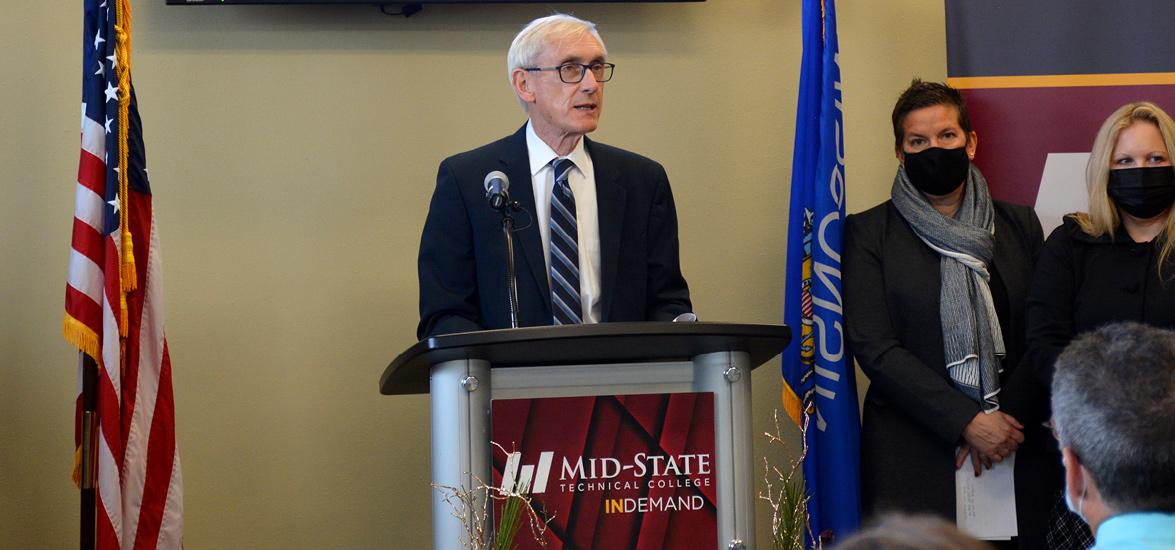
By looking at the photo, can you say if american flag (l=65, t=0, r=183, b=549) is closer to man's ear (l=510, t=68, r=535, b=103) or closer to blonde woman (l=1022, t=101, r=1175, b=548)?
man's ear (l=510, t=68, r=535, b=103)

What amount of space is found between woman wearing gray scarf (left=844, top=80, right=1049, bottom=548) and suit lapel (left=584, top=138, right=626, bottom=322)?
85 centimetres

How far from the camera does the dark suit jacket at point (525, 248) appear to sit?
118 inches

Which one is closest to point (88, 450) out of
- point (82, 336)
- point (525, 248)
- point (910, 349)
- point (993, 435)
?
point (82, 336)

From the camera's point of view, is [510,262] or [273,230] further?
[273,230]

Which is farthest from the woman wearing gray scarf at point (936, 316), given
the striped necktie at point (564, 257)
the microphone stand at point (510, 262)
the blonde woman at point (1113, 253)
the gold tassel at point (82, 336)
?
the gold tassel at point (82, 336)

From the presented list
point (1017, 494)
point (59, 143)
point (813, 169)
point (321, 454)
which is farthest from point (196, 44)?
point (1017, 494)

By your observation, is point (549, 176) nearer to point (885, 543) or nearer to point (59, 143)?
point (59, 143)

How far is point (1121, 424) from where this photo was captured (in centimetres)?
145

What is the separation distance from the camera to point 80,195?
3443 millimetres

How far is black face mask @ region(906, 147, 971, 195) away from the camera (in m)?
3.62

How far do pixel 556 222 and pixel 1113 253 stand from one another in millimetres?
1452

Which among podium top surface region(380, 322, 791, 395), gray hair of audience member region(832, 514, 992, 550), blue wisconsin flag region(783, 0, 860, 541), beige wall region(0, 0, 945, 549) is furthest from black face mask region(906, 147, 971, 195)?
gray hair of audience member region(832, 514, 992, 550)

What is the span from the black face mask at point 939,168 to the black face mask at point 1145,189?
0.42m

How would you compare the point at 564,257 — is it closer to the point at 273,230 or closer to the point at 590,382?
the point at 590,382
